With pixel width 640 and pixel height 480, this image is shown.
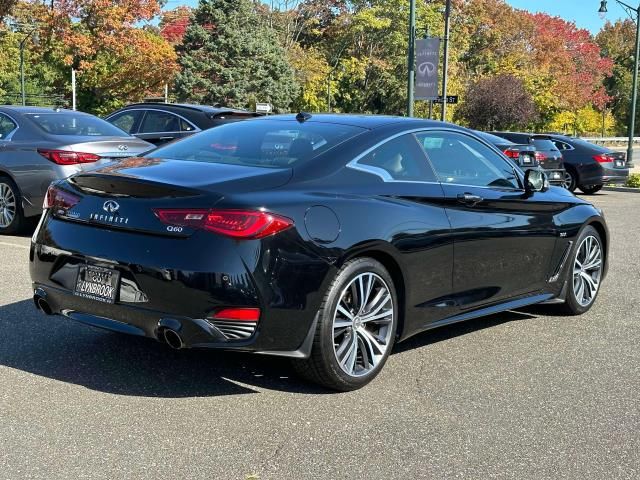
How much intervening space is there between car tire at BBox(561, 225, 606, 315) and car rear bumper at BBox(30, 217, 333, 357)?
9.49 feet

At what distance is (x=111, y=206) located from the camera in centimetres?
412

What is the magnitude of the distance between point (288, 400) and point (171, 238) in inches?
41.7

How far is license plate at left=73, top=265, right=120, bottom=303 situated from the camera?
4039 mm

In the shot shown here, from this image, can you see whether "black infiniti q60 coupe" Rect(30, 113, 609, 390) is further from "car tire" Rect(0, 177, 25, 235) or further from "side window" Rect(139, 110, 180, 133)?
"side window" Rect(139, 110, 180, 133)

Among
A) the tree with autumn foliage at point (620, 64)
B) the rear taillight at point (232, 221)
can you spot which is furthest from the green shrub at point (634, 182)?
the tree with autumn foliage at point (620, 64)

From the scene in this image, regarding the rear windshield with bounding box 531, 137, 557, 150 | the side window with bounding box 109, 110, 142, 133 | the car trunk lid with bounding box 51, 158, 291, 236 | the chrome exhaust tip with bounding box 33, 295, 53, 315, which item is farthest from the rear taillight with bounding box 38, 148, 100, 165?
the rear windshield with bounding box 531, 137, 557, 150

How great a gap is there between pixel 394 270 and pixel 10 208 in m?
6.29

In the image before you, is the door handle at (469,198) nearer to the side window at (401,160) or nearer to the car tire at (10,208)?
the side window at (401,160)

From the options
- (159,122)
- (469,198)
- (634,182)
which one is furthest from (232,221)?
(634,182)

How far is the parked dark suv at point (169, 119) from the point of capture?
1128 cm

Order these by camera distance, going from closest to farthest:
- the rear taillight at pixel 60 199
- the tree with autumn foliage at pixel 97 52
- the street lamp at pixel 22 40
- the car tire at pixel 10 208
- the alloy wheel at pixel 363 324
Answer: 1. the alloy wheel at pixel 363 324
2. the rear taillight at pixel 60 199
3. the car tire at pixel 10 208
4. the tree with autumn foliage at pixel 97 52
5. the street lamp at pixel 22 40

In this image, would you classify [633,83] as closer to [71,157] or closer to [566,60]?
[71,157]

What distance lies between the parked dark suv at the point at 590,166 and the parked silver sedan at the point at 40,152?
1270cm

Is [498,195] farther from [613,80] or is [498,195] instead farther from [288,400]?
[613,80]
